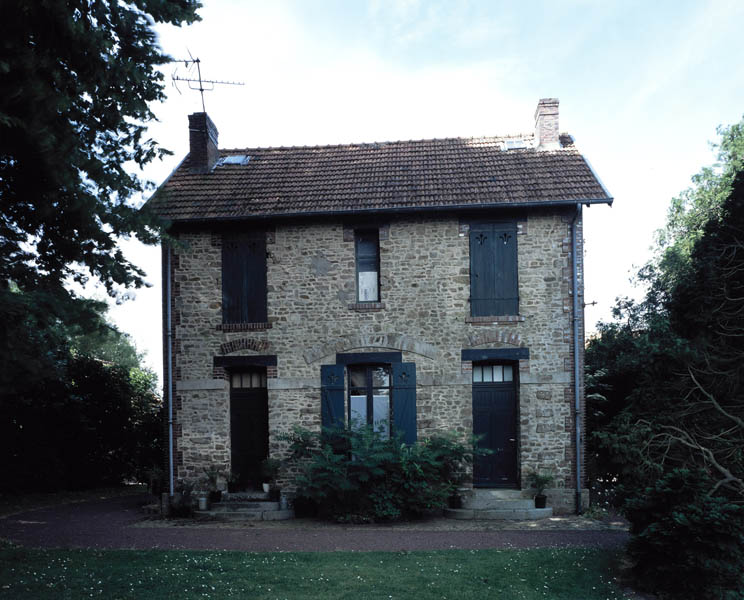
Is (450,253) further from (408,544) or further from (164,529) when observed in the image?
(164,529)

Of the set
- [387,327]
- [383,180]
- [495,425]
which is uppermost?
[383,180]

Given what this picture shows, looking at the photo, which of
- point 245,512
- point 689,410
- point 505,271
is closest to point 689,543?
point 689,410

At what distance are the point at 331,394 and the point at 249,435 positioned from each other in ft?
6.54

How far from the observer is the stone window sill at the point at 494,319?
12125 mm

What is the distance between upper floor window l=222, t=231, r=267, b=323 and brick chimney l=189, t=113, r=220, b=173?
251cm

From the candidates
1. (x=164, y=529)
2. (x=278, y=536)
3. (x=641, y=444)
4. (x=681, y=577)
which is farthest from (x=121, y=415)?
(x=681, y=577)

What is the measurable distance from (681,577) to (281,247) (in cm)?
901

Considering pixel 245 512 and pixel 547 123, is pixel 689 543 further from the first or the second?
pixel 547 123

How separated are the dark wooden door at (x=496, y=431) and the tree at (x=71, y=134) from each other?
717 centimetres

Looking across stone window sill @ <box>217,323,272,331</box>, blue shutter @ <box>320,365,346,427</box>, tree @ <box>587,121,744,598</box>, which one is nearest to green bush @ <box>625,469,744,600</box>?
tree @ <box>587,121,744,598</box>

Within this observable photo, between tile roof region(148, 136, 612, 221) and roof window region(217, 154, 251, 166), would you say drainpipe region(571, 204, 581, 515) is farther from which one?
roof window region(217, 154, 251, 166)

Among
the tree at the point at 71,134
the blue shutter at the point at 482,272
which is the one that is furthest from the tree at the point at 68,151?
the blue shutter at the point at 482,272

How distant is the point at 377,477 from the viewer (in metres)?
11.3

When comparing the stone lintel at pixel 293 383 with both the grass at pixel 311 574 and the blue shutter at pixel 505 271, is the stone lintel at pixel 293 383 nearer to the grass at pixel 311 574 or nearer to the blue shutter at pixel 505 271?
the blue shutter at pixel 505 271
